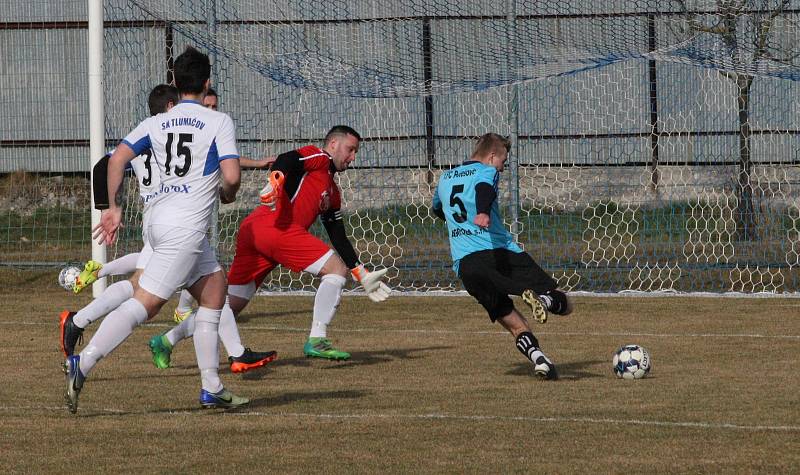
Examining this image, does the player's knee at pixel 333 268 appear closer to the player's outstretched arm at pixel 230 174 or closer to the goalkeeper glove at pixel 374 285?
the goalkeeper glove at pixel 374 285

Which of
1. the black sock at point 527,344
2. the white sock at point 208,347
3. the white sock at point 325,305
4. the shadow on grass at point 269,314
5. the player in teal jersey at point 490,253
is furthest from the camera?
the shadow on grass at point 269,314

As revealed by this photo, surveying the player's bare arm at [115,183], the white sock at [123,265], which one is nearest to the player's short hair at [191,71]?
the player's bare arm at [115,183]

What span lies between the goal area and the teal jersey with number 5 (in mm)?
6816

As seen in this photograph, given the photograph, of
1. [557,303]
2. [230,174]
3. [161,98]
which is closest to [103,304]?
[161,98]

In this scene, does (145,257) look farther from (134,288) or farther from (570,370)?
(570,370)

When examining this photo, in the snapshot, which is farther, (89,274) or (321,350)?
(89,274)

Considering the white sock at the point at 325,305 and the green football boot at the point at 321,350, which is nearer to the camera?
the green football boot at the point at 321,350

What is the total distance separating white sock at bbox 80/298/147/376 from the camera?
738 cm

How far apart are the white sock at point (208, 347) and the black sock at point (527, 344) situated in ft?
7.56

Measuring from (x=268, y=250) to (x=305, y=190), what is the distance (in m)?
0.57

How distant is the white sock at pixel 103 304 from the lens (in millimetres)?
9227

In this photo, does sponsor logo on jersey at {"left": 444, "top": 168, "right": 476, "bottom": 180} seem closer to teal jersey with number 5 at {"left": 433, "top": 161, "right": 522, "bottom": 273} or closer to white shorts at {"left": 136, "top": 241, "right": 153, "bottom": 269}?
teal jersey with number 5 at {"left": 433, "top": 161, "right": 522, "bottom": 273}

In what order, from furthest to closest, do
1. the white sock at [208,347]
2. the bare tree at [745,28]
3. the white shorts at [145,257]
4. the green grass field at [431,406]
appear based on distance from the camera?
the bare tree at [745,28] < the white shorts at [145,257] < the white sock at [208,347] < the green grass field at [431,406]

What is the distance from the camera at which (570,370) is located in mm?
9812
